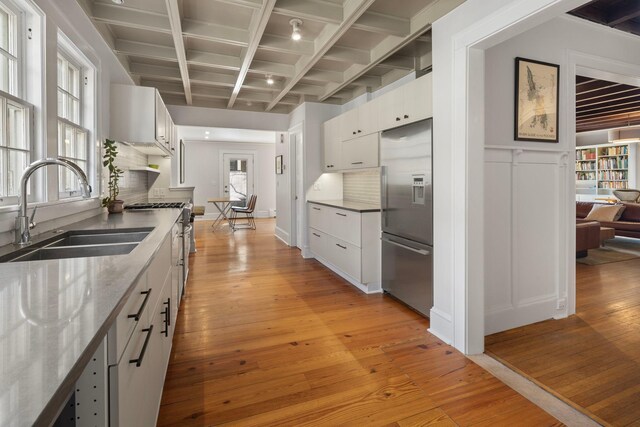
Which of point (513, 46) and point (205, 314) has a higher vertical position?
point (513, 46)

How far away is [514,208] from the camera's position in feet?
8.64

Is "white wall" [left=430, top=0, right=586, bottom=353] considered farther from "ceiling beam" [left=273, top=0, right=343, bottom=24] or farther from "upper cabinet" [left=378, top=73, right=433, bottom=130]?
"ceiling beam" [left=273, top=0, right=343, bottom=24]

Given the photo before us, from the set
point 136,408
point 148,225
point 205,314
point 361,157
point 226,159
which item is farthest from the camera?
point 226,159

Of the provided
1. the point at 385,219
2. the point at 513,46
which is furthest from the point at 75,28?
the point at 513,46

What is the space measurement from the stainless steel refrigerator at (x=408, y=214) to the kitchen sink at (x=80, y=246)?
2.04 metres

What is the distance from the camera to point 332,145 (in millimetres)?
4898

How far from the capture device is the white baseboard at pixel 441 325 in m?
2.46

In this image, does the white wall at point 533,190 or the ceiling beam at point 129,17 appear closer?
the white wall at point 533,190

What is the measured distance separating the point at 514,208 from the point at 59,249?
9.62ft

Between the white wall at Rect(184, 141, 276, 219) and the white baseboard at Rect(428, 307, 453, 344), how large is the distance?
874 centimetres

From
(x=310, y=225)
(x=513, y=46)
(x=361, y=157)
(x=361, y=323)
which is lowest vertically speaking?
(x=361, y=323)

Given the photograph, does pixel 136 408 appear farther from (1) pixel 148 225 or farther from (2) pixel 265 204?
(2) pixel 265 204

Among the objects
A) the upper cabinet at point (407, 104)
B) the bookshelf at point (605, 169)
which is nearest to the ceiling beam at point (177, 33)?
the upper cabinet at point (407, 104)

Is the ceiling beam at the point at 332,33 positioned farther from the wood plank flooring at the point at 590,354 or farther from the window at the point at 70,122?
the wood plank flooring at the point at 590,354
